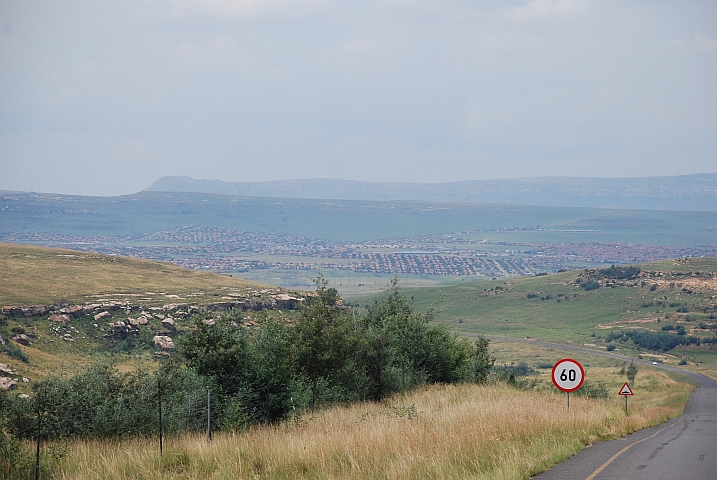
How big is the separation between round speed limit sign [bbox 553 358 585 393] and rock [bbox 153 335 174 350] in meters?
33.6

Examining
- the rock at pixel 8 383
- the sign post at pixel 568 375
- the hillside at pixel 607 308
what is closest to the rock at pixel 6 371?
the rock at pixel 8 383

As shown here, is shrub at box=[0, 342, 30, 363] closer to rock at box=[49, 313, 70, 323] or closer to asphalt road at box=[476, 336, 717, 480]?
rock at box=[49, 313, 70, 323]

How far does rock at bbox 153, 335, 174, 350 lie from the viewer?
5006 cm

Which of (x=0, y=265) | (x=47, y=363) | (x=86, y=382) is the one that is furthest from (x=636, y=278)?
(x=86, y=382)

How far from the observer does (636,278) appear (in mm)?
170625

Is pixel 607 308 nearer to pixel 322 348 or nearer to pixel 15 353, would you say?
pixel 15 353

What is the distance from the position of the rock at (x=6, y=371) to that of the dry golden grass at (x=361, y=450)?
2194 cm

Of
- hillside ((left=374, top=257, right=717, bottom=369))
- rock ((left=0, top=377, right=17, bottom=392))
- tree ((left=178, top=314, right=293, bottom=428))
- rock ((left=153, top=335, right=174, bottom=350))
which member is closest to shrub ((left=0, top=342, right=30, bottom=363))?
rock ((left=0, top=377, right=17, bottom=392))

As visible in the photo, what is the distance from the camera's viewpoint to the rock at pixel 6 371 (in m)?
35.9

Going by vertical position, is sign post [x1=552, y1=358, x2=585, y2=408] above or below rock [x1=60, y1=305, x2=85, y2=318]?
above

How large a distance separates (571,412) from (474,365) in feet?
54.9

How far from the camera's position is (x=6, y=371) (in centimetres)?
3631

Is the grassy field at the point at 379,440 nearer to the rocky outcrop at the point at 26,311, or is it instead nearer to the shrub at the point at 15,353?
the shrub at the point at 15,353

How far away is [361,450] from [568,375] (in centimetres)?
886
